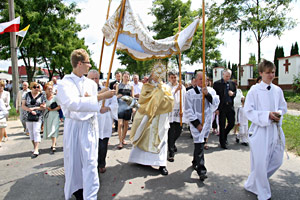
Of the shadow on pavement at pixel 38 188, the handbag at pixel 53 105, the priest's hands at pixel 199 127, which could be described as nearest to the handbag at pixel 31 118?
the handbag at pixel 53 105

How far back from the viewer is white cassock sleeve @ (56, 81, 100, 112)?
280cm

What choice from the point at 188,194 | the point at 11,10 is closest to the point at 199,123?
the point at 188,194

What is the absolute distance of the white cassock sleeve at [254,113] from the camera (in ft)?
10.8

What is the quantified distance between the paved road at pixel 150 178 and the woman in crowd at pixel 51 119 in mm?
452

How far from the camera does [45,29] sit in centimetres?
1792

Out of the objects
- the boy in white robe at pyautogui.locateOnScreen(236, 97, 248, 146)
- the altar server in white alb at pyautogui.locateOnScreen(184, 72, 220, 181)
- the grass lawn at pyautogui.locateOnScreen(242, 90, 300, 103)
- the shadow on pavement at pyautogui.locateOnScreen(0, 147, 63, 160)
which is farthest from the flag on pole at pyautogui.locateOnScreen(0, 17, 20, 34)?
the grass lawn at pyautogui.locateOnScreen(242, 90, 300, 103)

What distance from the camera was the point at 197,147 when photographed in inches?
165

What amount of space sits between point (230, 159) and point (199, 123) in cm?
160

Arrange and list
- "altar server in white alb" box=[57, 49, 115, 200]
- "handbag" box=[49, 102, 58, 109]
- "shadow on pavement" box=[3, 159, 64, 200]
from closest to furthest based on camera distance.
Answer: "altar server in white alb" box=[57, 49, 115, 200]
"shadow on pavement" box=[3, 159, 64, 200]
"handbag" box=[49, 102, 58, 109]

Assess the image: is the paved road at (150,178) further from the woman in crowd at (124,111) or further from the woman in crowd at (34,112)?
the woman in crowd at (124,111)

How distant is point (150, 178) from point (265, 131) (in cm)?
215

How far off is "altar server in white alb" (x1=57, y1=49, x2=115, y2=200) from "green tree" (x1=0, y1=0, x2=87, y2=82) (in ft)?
53.3

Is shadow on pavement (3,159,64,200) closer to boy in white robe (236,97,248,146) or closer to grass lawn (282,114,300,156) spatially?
boy in white robe (236,97,248,146)

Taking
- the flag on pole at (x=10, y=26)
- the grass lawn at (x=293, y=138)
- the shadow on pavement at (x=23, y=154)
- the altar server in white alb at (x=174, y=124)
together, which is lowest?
the shadow on pavement at (x=23, y=154)
